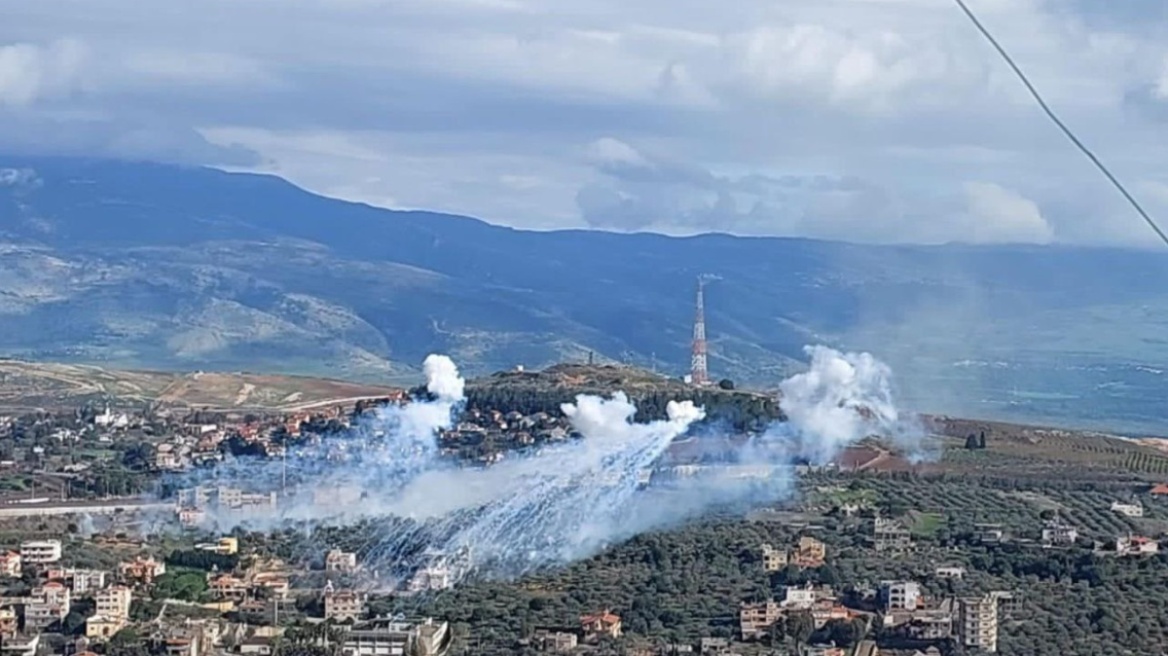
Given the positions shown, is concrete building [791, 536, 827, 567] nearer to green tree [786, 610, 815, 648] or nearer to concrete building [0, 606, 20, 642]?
green tree [786, 610, 815, 648]

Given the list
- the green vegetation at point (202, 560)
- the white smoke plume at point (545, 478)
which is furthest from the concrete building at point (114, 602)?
the white smoke plume at point (545, 478)

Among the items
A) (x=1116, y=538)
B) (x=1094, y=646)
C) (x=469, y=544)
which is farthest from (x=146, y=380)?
(x=1094, y=646)

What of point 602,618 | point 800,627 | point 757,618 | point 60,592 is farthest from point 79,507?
point 800,627

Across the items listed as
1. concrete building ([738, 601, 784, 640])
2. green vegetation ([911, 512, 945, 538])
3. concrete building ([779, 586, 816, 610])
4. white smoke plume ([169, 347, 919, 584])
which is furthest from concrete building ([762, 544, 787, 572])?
green vegetation ([911, 512, 945, 538])

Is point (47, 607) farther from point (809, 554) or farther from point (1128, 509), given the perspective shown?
point (1128, 509)

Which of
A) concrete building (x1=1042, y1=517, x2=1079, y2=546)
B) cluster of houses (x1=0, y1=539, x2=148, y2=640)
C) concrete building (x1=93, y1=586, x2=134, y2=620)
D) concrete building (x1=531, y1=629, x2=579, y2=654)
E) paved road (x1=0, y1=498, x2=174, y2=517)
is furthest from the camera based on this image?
Answer: paved road (x1=0, y1=498, x2=174, y2=517)

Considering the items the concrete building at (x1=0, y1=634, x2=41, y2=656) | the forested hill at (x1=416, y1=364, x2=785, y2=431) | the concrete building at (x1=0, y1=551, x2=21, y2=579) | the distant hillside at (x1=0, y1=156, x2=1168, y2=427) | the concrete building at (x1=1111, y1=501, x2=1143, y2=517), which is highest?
the distant hillside at (x1=0, y1=156, x2=1168, y2=427)

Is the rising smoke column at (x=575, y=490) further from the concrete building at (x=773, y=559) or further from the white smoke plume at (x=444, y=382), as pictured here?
the white smoke plume at (x=444, y=382)
